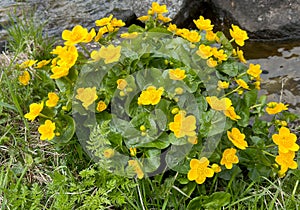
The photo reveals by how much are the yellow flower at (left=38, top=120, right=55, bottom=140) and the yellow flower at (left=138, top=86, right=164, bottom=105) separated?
17.3 inches

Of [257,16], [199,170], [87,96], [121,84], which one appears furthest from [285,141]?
[257,16]

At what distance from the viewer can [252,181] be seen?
2215 mm

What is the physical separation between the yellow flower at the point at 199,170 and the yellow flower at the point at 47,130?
652 millimetres

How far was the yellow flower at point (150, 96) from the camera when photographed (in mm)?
1894

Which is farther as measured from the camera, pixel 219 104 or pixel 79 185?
pixel 79 185

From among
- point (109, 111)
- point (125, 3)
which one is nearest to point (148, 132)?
Result: point (109, 111)

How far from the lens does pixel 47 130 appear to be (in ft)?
6.69

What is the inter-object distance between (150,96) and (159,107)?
0.10 meters

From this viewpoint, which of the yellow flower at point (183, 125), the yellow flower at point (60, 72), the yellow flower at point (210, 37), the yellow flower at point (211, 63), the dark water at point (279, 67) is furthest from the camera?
the dark water at point (279, 67)

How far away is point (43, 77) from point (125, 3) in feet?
5.59

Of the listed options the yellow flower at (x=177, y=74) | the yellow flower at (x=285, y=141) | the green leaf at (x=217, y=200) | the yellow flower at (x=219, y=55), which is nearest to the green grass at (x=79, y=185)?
the green leaf at (x=217, y=200)

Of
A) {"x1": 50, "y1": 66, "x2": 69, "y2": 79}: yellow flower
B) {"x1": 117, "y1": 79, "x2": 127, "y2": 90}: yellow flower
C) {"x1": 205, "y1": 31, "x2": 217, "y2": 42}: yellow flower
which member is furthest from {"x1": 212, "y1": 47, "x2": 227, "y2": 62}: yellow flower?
{"x1": 50, "y1": 66, "x2": 69, "y2": 79}: yellow flower

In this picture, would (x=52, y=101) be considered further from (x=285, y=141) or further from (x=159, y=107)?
(x=285, y=141)

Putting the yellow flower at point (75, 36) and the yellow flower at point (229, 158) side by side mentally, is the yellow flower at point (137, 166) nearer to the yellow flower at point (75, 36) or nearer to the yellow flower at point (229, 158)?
the yellow flower at point (229, 158)
